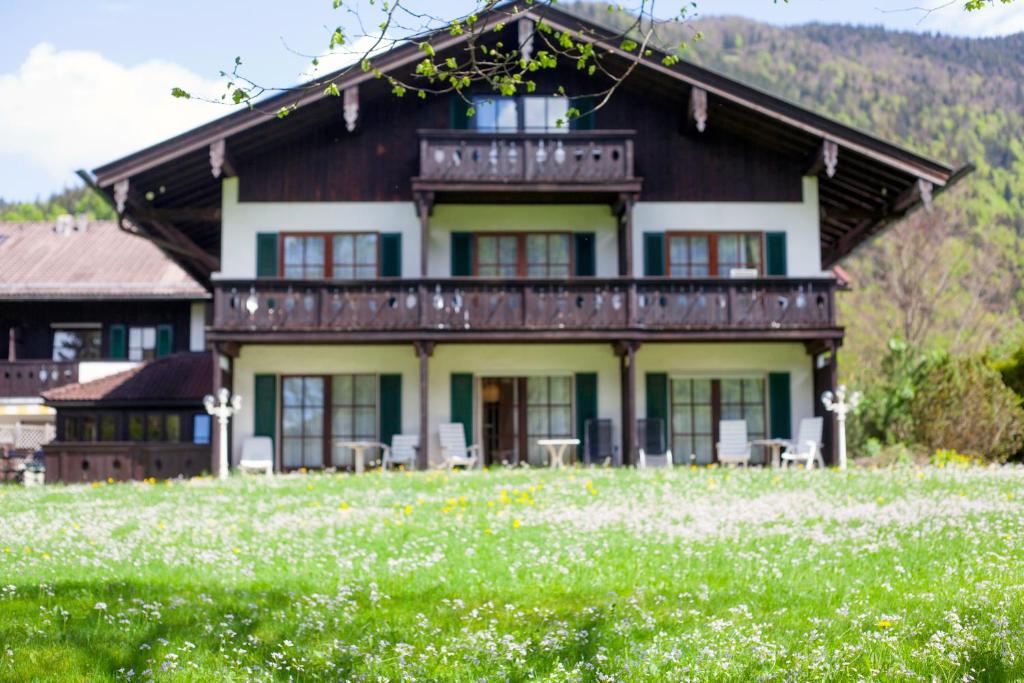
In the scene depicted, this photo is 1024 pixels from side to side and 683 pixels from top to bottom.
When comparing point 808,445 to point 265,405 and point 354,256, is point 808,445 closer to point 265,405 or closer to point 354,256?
point 354,256

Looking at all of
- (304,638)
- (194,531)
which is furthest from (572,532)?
(304,638)

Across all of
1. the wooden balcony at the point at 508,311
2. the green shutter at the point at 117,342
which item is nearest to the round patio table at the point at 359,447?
the wooden balcony at the point at 508,311

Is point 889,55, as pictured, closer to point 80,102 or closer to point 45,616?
point 80,102

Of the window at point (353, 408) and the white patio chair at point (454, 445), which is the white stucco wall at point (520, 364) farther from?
the white patio chair at point (454, 445)

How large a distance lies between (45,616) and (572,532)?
16.9 ft

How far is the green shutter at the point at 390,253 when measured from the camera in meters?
23.2

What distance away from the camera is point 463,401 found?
23.3m

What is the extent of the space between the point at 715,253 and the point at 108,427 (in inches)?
541

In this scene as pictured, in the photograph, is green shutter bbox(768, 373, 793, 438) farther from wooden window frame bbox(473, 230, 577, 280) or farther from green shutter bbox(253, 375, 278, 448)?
green shutter bbox(253, 375, 278, 448)

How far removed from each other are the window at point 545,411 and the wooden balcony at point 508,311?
1743mm

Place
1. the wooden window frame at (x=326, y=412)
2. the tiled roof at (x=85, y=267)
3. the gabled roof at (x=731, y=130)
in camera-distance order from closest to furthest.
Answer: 1. the gabled roof at (x=731, y=130)
2. the wooden window frame at (x=326, y=412)
3. the tiled roof at (x=85, y=267)

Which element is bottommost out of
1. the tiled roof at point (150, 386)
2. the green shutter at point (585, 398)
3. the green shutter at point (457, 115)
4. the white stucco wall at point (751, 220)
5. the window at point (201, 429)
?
the window at point (201, 429)

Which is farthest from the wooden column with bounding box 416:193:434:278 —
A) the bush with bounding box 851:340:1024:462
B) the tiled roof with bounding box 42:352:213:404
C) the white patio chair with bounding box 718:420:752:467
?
the bush with bounding box 851:340:1024:462

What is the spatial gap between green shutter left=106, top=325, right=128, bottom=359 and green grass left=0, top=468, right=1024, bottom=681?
19848mm
